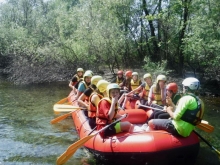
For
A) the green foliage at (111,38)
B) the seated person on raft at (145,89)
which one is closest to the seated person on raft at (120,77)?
the seated person on raft at (145,89)

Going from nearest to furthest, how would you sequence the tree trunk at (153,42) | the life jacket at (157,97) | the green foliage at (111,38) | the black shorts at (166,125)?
1. the black shorts at (166,125)
2. the life jacket at (157,97)
3. the green foliage at (111,38)
4. the tree trunk at (153,42)

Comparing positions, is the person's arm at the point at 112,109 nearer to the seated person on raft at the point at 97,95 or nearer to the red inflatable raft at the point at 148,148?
the red inflatable raft at the point at 148,148

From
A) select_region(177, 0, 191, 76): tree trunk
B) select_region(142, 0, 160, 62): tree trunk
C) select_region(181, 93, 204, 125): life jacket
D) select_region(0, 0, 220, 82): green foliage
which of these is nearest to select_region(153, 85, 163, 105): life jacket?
select_region(181, 93, 204, 125): life jacket

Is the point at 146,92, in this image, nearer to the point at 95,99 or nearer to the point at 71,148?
the point at 95,99

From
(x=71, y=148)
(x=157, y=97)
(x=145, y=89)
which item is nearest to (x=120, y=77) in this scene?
(x=145, y=89)

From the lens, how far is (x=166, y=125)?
5.10 m

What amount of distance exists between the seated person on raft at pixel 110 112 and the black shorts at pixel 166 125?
0.55 meters

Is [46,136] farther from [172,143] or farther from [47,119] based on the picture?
[172,143]

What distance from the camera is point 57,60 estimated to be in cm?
1945

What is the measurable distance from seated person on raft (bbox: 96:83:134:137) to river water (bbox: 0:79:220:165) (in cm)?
98

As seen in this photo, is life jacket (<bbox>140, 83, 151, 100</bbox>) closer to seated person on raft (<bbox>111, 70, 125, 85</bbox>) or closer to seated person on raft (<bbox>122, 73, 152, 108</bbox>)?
seated person on raft (<bbox>122, 73, 152, 108</bbox>)

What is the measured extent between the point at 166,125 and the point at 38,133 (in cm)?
421

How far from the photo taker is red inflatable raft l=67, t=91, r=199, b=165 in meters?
4.75

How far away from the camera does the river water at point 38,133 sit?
20.0 feet
